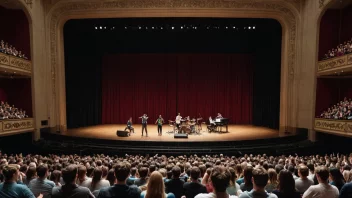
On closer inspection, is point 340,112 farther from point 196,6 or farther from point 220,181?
point 220,181

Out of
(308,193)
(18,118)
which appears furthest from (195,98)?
(308,193)

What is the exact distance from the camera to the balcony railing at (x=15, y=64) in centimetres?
1256

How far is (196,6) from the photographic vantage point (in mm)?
16094

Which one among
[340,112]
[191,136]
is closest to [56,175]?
[191,136]

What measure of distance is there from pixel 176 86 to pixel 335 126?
40.0ft

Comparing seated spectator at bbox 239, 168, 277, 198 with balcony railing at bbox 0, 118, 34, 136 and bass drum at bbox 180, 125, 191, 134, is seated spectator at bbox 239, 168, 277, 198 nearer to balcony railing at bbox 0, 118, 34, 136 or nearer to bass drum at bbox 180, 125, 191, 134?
bass drum at bbox 180, 125, 191, 134

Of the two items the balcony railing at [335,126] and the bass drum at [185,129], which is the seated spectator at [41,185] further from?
the balcony railing at [335,126]

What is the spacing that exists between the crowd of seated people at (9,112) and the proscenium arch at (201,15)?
8.42 ft

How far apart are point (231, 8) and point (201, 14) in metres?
1.83

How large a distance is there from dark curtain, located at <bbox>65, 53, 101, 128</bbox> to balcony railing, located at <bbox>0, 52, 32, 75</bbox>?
13.8ft

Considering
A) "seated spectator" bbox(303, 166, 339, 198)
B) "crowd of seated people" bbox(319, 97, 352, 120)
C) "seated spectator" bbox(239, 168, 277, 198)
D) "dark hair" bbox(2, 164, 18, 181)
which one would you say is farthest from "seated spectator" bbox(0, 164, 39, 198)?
"crowd of seated people" bbox(319, 97, 352, 120)

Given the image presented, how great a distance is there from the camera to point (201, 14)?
16297 millimetres

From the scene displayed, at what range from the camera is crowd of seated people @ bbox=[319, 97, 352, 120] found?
41.8 feet

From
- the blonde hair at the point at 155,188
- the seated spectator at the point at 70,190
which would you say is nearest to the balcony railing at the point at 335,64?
the blonde hair at the point at 155,188
